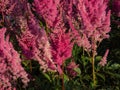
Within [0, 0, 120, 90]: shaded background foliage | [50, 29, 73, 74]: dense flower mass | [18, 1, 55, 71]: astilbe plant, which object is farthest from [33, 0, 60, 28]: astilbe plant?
[50, 29, 73, 74]: dense flower mass

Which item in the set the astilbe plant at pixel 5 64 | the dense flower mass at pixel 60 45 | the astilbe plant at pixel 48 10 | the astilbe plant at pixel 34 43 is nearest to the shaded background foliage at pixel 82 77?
the astilbe plant at pixel 34 43

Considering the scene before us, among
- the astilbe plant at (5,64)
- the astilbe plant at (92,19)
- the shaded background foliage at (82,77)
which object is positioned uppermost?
the astilbe plant at (92,19)

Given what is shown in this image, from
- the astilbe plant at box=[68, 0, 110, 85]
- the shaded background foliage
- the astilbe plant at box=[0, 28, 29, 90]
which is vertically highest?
the astilbe plant at box=[68, 0, 110, 85]

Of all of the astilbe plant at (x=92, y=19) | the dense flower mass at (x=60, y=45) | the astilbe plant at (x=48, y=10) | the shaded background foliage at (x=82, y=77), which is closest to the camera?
the dense flower mass at (x=60, y=45)

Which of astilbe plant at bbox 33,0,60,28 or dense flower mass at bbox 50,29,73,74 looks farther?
astilbe plant at bbox 33,0,60,28

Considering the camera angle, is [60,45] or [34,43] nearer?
[60,45]

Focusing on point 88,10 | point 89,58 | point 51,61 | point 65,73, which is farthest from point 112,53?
point 51,61

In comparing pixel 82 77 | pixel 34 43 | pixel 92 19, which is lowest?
pixel 82 77

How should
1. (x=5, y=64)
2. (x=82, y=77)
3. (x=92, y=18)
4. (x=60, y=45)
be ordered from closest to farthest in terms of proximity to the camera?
(x=60, y=45) → (x=5, y=64) → (x=92, y=18) → (x=82, y=77)

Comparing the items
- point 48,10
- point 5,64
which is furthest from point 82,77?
point 5,64

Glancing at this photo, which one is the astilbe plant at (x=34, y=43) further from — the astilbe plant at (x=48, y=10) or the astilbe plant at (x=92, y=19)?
the astilbe plant at (x=92, y=19)

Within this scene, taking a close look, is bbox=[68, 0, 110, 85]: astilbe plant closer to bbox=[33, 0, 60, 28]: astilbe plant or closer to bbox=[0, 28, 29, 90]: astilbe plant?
bbox=[33, 0, 60, 28]: astilbe plant

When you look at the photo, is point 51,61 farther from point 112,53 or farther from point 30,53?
point 112,53

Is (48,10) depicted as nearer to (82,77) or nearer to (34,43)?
(34,43)
